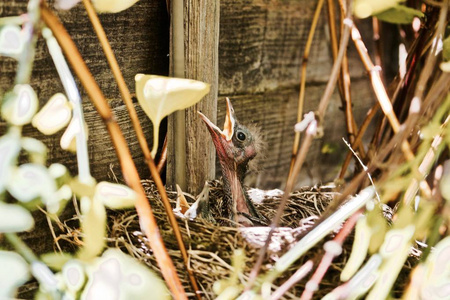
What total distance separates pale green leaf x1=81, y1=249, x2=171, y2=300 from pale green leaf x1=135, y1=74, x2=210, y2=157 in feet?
0.52

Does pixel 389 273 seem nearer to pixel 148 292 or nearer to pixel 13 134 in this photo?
pixel 148 292

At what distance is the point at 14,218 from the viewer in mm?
714

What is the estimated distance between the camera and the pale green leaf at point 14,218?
2.25 ft

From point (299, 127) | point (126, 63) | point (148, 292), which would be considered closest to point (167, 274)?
point (148, 292)

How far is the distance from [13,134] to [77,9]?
22 centimetres

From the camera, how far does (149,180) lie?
911 mm

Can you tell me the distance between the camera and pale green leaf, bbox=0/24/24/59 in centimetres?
67

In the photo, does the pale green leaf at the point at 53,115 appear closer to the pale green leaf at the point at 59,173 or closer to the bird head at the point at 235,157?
the pale green leaf at the point at 59,173

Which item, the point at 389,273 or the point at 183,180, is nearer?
the point at 389,273

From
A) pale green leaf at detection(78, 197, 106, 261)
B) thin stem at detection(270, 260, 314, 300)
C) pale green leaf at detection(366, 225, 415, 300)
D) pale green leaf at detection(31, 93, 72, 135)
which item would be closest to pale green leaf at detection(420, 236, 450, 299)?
pale green leaf at detection(366, 225, 415, 300)

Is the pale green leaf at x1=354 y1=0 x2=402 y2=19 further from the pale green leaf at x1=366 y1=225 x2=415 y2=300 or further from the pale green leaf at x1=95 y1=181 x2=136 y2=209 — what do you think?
the pale green leaf at x1=95 y1=181 x2=136 y2=209

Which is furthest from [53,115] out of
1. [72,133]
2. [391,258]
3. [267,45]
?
[267,45]

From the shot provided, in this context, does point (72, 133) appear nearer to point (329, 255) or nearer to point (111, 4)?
point (111, 4)

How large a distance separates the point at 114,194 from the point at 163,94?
144 millimetres
